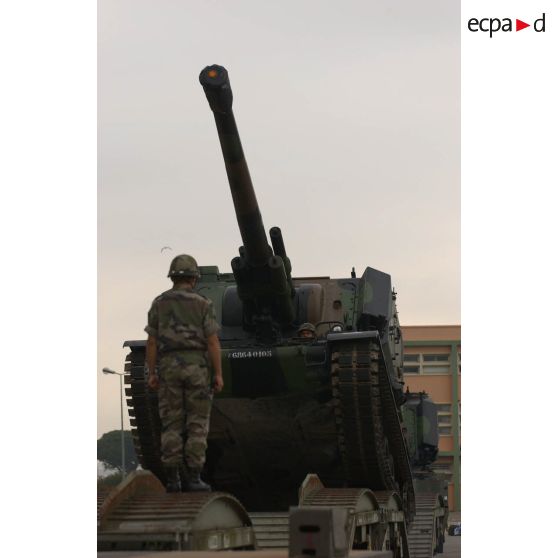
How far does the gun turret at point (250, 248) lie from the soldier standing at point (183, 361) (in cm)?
417

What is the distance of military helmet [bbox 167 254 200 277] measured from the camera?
9266mm

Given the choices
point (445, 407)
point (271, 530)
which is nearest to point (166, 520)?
point (271, 530)

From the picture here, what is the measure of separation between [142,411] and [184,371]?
7.40 meters

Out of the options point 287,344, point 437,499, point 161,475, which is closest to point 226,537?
point 287,344

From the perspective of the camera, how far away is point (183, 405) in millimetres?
9234

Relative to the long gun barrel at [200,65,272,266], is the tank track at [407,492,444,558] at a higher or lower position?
lower

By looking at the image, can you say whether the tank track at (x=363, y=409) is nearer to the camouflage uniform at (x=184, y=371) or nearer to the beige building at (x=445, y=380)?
the camouflage uniform at (x=184, y=371)

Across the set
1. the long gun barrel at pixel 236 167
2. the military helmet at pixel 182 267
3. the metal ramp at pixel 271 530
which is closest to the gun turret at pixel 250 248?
the long gun barrel at pixel 236 167

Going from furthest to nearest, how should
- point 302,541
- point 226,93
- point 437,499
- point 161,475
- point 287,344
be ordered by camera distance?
point 437,499 → point 161,475 → point 287,344 → point 226,93 → point 302,541

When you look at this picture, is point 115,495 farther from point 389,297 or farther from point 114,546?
point 389,297

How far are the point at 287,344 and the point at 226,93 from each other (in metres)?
3.76

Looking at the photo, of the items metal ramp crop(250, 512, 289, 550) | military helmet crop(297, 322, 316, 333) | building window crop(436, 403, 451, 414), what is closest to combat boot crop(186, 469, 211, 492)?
metal ramp crop(250, 512, 289, 550)

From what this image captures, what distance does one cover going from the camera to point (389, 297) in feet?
56.2

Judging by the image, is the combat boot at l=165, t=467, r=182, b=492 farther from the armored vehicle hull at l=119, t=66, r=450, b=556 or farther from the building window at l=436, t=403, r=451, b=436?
the building window at l=436, t=403, r=451, b=436
